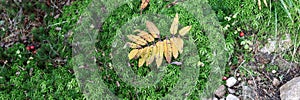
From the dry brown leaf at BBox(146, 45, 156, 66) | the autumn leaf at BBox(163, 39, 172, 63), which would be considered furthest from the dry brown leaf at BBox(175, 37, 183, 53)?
the dry brown leaf at BBox(146, 45, 156, 66)

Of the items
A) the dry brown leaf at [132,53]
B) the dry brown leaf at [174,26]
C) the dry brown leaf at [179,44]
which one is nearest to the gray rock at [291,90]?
the dry brown leaf at [179,44]

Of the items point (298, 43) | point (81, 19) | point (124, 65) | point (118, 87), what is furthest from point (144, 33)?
point (298, 43)

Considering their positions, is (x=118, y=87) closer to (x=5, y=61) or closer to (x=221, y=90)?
(x=221, y=90)

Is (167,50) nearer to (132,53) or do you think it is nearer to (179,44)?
(179,44)

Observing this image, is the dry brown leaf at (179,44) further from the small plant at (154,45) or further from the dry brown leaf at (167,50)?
the dry brown leaf at (167,50)

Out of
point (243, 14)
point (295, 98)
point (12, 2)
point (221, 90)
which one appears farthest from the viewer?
point (12, 2)

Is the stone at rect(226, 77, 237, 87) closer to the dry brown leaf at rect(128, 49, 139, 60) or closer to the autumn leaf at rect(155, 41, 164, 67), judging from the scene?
the autumn leaf at rect(155, 41, 164, 67)

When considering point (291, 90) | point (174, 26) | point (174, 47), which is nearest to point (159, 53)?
point (174, 47)
